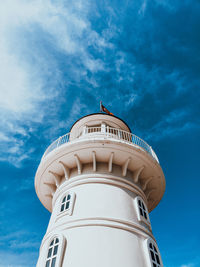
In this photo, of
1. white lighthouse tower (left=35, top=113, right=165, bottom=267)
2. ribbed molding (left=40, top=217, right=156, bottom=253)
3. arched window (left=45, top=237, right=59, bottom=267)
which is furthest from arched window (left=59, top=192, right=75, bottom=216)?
arched window (left=45, top=237, right=59, bottom=267)

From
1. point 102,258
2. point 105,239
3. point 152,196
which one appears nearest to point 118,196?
point 105,239

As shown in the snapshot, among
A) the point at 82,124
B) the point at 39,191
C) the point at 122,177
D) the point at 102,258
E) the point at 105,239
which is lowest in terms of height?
the point at 102,258

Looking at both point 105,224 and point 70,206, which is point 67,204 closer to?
point 70,206

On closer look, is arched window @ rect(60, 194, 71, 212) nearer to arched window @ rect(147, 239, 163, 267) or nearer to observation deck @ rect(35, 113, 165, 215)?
observation deck @ rect(35, 113, 165, 215)

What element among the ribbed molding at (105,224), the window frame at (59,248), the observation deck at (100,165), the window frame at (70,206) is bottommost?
the window frame at (59,248)

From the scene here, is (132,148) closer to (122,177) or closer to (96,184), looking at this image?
(122,177)

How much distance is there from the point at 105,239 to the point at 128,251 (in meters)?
1.01

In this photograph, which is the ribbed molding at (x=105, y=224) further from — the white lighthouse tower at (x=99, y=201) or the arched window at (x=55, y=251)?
the arched window at (x=55, y=251)

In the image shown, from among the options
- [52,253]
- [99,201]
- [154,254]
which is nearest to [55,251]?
[52,253]

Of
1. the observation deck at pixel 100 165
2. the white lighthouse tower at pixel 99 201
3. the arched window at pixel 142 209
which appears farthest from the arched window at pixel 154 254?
the observation deck at pixel 100 165

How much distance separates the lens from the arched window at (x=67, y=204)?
9458mm

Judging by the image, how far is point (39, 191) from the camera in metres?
13.2

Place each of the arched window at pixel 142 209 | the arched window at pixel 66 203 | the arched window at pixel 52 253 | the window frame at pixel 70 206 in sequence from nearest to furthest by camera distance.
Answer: the arched window at pixel 52 253
the window frame at pixel 70 206
the arched window at pixel 66 203
the arched window at pixel 142 209

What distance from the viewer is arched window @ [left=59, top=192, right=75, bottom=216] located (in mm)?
9458
